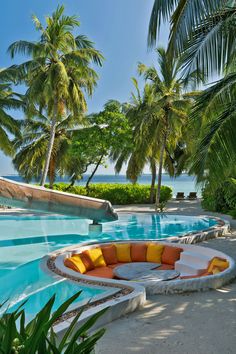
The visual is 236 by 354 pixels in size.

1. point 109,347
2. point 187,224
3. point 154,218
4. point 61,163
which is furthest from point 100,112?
point 109,347

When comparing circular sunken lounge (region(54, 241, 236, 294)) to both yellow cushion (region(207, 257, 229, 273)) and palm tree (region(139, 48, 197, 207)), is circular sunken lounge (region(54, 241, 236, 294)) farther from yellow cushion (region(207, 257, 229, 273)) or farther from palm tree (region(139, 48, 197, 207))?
palm tree (region(139, 48, 197, 207))

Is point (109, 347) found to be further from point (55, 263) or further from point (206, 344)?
point (55, 263)

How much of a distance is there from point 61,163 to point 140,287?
19.7 metres

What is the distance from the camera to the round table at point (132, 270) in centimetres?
682

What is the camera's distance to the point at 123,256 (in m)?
8.58

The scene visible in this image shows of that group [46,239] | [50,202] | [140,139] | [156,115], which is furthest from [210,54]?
[140,139]

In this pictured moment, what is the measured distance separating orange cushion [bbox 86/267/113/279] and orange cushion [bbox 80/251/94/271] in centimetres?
11

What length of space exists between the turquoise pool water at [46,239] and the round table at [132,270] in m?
1.18

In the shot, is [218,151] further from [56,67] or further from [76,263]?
[56,67]

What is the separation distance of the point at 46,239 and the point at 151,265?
19.7 ft

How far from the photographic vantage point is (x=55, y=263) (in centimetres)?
728

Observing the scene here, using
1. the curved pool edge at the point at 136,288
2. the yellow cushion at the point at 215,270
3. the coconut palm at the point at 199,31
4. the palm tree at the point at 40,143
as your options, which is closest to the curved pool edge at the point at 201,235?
the curved pool edge at the point at 136,288

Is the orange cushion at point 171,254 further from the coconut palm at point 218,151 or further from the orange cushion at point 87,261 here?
the coconut palm at point 218,151

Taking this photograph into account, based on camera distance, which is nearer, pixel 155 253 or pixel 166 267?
pixel 166 267
